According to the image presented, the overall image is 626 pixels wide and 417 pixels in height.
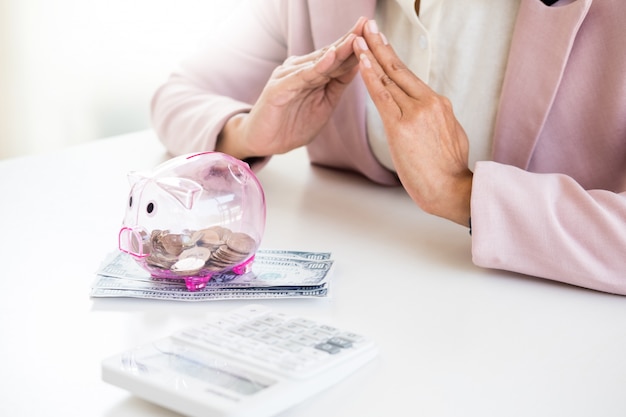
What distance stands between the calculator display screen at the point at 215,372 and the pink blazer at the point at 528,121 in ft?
1.25

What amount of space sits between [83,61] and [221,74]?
927mm

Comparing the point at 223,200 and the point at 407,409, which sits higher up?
the point at 223,200

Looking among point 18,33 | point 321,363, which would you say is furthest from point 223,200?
point 18,33

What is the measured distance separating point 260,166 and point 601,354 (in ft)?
2.22

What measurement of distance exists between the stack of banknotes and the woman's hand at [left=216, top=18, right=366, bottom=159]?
1.03ft

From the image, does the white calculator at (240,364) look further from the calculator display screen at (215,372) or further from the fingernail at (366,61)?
the fingernail at (366,61)

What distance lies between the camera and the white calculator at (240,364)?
57 centimetres

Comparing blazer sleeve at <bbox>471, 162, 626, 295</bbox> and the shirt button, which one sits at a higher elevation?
the shirt button

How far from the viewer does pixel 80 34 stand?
2248 mm

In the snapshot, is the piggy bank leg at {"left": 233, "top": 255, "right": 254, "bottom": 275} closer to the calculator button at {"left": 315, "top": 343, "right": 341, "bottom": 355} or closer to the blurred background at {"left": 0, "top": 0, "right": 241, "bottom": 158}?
the calculator button at {"left": 315, "top": 343, "right": 341, "bottom": 355}

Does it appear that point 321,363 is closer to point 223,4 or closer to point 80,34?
point 80,34

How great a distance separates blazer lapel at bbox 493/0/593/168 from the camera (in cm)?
103

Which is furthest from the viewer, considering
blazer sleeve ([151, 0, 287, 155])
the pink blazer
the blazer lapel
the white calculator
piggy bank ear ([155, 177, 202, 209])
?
blazer sleeve ([151, 0, 287, 155])

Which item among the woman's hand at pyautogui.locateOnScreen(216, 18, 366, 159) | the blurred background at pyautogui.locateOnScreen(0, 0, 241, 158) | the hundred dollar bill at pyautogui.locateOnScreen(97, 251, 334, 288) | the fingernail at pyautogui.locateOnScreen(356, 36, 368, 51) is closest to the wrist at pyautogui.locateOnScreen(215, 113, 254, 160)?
the woman's hand at pyautogui.locateOnScreen(216, 18, 366, 159)
